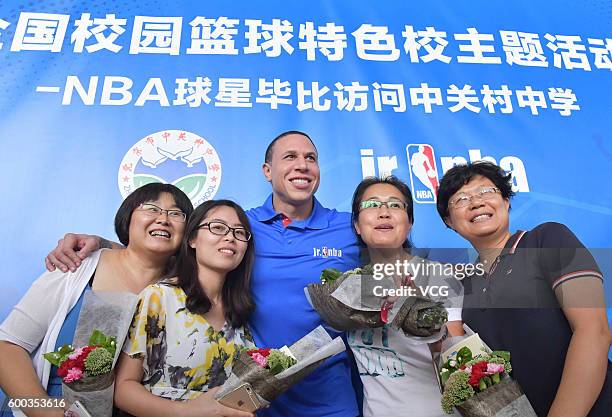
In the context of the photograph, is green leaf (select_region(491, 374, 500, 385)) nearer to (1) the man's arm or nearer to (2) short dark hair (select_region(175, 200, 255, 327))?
(2) short dark hair (select_region(175, 200, 255, 327))

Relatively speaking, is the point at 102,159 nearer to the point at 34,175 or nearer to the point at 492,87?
the point at 34,175

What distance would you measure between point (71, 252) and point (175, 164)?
80 cm

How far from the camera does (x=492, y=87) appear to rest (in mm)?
2689

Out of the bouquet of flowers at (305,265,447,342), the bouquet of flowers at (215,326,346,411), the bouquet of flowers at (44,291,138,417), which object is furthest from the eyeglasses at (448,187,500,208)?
the bouquet of flowers at (44,291,138,417)

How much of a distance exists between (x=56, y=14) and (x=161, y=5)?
553 millimetres

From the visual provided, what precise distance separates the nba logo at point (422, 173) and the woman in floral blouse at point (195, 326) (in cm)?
108

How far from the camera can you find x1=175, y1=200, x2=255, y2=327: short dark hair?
1475 millimetres

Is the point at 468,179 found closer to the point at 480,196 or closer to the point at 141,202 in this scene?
the point at 480,196

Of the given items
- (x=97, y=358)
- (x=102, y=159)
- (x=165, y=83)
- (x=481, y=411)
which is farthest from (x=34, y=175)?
(x=481, y=411)

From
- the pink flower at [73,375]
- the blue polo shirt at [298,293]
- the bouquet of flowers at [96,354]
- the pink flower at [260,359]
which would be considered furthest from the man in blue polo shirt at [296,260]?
the pink flower at [73,375]

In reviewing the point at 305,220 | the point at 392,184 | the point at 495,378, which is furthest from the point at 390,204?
the point at 495,378

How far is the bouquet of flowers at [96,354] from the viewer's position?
1265mm

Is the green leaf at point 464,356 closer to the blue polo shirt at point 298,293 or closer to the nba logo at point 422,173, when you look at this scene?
the blue polo shirt at point 298,293

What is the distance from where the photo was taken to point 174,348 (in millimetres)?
1373
